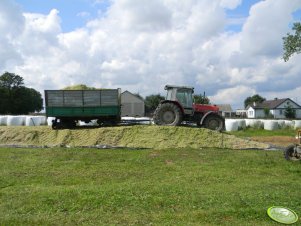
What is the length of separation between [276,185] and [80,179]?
498cm

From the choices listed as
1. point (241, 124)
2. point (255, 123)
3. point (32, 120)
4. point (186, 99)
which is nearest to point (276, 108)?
point (255, 123)

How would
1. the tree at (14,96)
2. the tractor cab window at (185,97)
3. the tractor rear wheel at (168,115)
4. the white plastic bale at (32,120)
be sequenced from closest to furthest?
the tractor rear wheel at (168,115), the tractor cab window at (185,97), the white plastic bale at (32,120), the tree at (14,96)

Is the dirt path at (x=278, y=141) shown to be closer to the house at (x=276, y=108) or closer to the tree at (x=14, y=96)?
the tree at (x=14, y=96)

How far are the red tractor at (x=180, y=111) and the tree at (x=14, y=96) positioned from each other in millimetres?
71691

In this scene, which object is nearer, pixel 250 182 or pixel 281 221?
pixel 281 221

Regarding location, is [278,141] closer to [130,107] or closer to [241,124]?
[130,107]

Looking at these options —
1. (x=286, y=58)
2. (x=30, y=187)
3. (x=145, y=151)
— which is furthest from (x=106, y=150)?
(x=286, y=58)

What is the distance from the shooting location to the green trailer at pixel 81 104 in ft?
72.6

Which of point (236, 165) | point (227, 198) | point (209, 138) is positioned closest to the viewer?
point (227, 198)

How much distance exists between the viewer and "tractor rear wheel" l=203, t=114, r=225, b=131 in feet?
74.9

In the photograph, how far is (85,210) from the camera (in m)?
7.75

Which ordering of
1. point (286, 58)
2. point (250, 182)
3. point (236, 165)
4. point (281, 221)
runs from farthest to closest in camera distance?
point (286, 58) → point (236, 165) → point (250, 182) → point (281, 221)

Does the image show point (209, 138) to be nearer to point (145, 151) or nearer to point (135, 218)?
point (145, 151)

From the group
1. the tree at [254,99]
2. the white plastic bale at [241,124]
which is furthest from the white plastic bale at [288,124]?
the tree at [254,99]
